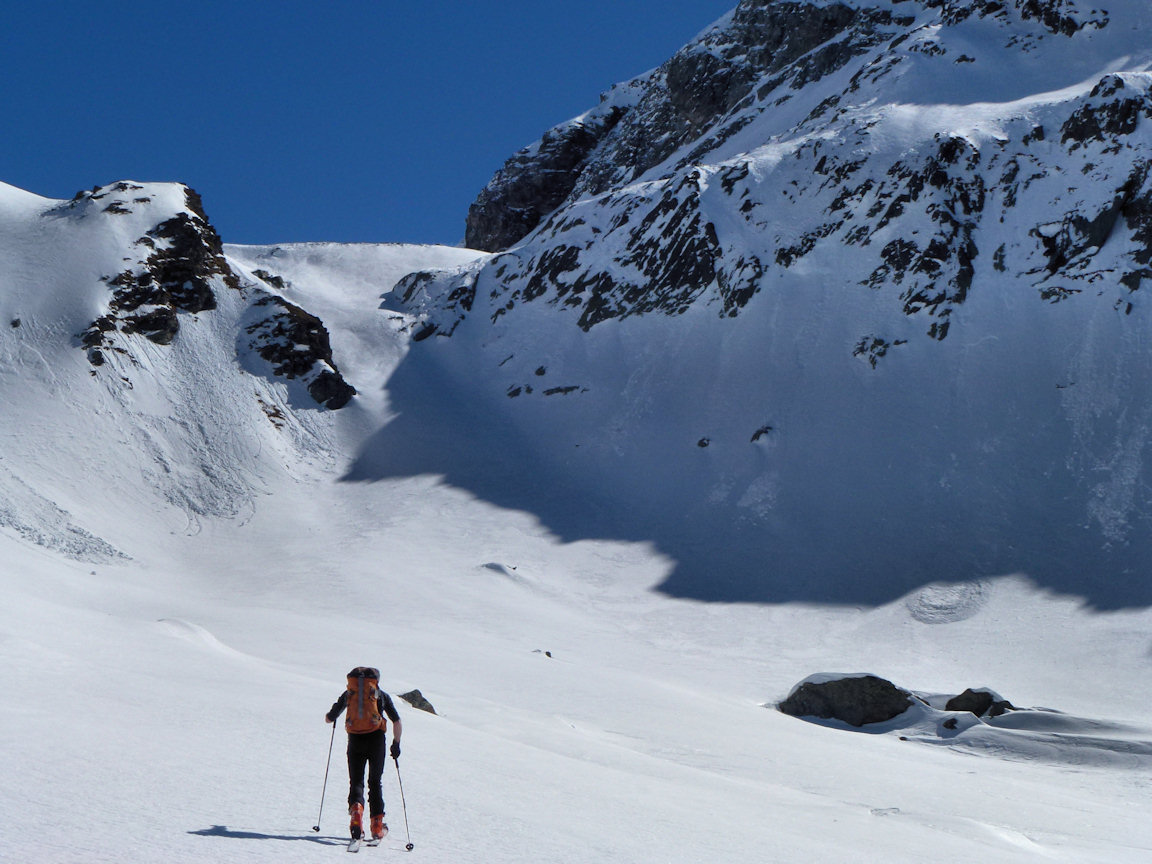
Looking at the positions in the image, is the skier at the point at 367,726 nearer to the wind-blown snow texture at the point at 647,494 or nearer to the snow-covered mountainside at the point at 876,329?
the wind-blown snow texture at the point at 647,494

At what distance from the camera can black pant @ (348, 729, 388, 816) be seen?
8570 millimetres

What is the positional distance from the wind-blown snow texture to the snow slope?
Answer: 0.14m

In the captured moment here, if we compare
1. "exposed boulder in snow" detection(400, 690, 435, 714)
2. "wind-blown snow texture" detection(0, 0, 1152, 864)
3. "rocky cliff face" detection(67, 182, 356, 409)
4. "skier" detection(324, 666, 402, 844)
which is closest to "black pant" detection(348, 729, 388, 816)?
"skier" detection(324, 666, 402, 844)

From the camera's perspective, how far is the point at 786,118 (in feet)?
262

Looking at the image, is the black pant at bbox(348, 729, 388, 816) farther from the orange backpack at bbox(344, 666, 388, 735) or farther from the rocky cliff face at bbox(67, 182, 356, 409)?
Answer: the rocky cliff face at bbox(67, 182, 356, 409)

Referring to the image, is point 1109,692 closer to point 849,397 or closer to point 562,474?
point 849,397

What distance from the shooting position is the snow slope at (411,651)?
9.34 m

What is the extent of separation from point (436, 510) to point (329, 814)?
41.4m

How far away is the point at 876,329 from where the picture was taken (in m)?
54.6

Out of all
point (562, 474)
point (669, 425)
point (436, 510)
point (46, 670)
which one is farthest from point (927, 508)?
point (46, 670)

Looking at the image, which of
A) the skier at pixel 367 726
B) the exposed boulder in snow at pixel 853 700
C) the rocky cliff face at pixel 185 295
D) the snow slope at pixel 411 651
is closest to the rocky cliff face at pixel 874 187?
the snow slope at pixel 411 651

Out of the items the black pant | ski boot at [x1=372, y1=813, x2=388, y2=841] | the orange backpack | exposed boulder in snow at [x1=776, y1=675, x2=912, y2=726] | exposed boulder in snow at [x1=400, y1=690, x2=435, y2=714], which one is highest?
exposed boulder in snow at [x1=776, y1=675, x2=912, y2=726]

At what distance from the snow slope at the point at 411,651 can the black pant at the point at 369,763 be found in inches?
16.3

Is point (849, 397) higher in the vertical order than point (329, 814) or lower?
higher
